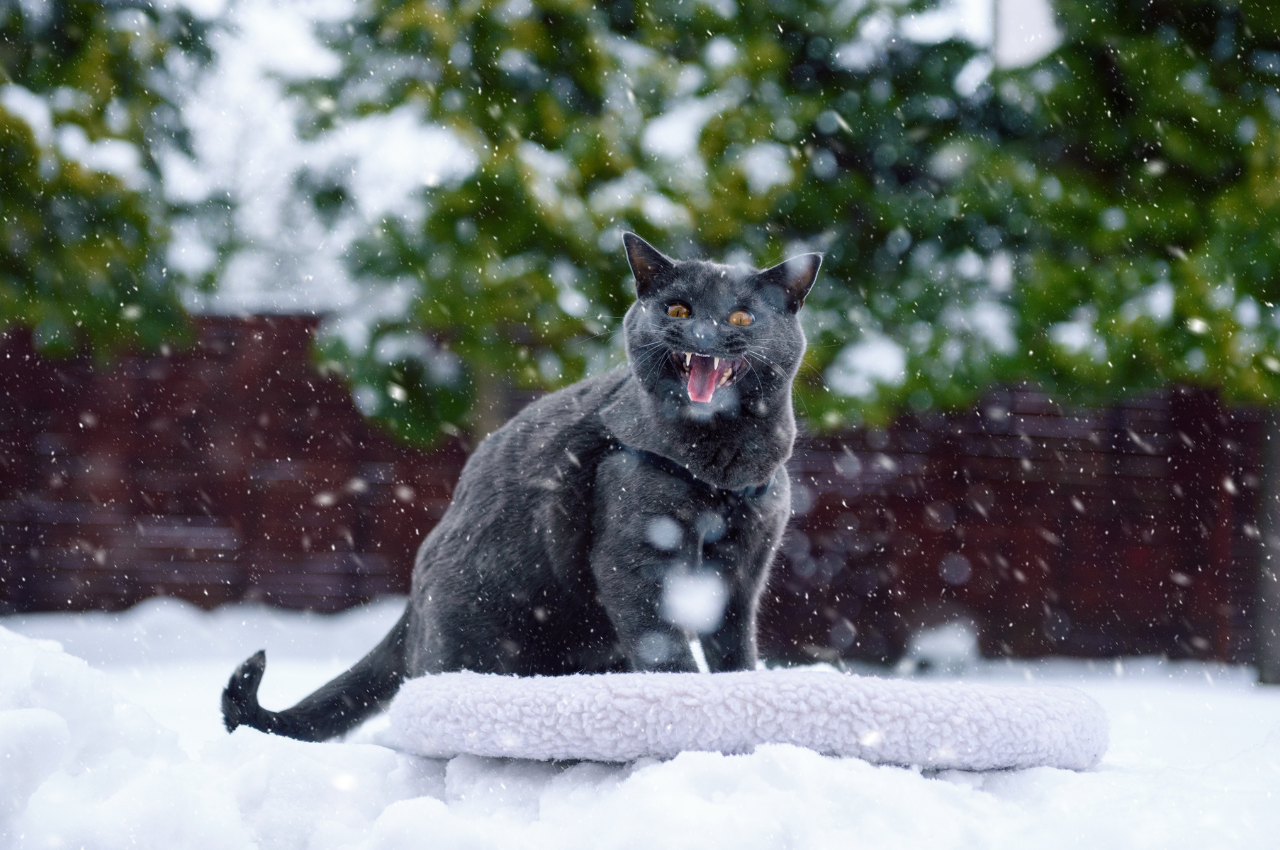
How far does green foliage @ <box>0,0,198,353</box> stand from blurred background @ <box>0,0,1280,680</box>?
0.04 ft

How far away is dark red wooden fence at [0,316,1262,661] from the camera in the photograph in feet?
13.9

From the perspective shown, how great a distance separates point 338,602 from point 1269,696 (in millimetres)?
3997

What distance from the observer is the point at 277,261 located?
21.5 feet

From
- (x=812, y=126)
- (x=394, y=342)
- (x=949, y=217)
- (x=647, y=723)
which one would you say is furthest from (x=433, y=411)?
(x=647, y=723)

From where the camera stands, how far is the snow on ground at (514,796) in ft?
3.18

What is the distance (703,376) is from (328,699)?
3.02 ft

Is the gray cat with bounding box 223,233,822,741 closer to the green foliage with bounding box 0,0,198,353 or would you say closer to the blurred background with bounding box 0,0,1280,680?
the blurred background with bounding box 0,0,1280,680

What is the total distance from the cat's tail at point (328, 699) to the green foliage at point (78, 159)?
2526 millimetres

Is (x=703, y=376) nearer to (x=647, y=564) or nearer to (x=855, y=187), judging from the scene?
(x=647, y=564)

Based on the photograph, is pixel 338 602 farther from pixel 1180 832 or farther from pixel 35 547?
pixel 1180 832

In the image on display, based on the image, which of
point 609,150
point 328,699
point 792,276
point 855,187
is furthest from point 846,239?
point 328,699

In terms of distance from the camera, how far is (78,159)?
11.2 ft

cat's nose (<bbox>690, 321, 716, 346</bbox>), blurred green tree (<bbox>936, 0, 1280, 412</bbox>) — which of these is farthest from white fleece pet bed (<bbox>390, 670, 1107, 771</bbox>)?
blurred green tree (<bbox>936, 0, 1280, 412</bbox>)

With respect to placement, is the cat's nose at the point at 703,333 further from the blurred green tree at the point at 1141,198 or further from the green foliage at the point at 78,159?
the green foliage at the point at 78,159
